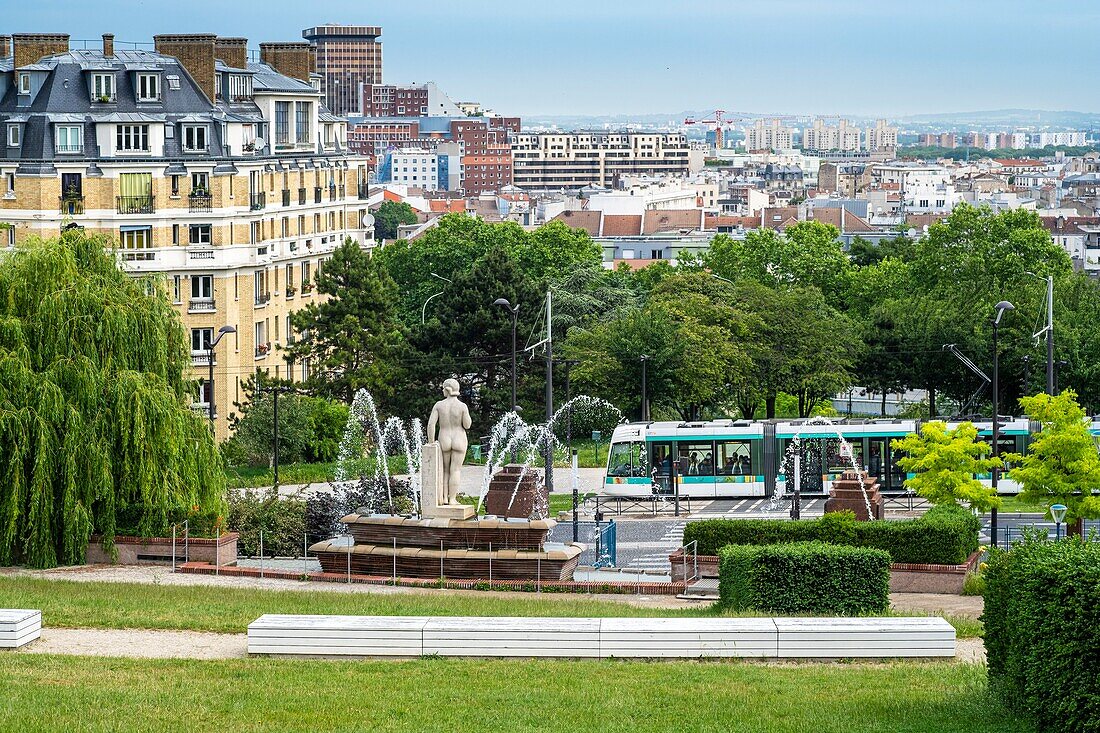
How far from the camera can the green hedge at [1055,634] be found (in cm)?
1719

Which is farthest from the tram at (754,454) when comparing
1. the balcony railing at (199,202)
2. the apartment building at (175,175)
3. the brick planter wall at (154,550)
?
the balcony railing at (199,202)

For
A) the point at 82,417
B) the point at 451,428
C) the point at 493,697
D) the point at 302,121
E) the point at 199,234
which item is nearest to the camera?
the point at 493,697

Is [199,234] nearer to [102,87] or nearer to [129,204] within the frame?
[129,204]

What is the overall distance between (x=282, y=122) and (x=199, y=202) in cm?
905

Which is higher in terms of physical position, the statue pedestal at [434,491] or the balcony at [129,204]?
the balcony at [129,204]

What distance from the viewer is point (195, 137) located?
238ft

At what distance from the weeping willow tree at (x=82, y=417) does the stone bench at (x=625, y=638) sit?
534 inches

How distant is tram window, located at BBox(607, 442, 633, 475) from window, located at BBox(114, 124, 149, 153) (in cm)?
2711

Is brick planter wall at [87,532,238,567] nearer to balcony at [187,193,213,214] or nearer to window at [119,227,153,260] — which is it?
window at [119,227,153,260]

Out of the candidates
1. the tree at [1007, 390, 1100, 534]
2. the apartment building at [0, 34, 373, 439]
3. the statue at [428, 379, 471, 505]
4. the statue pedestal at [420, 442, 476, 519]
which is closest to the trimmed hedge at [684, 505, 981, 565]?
the statue pedestal at [420, 442, 476, 519]

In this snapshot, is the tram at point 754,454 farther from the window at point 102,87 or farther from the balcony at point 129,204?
the window at point 102,87

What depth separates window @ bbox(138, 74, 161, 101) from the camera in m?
72.6

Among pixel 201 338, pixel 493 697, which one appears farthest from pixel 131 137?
pixel 493 697

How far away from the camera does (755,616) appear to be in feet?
86.0
